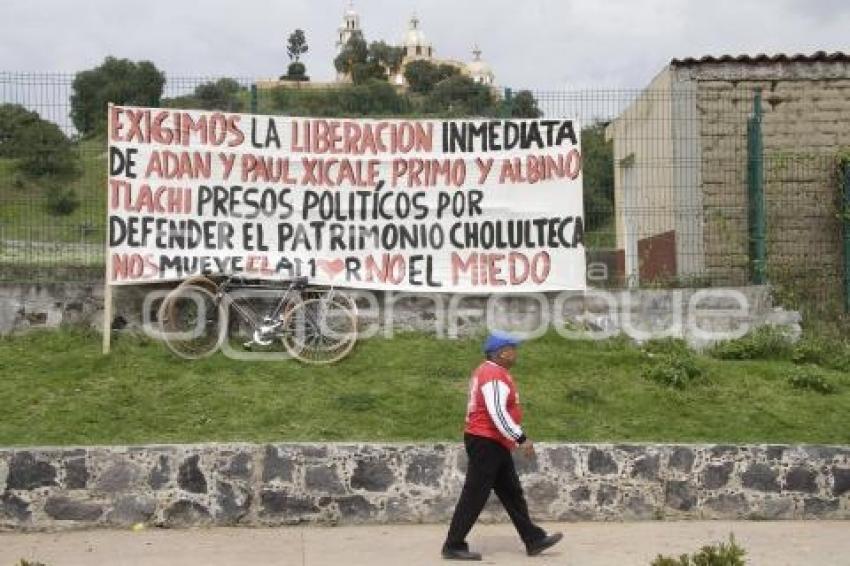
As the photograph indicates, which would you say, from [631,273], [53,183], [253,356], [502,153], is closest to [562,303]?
[631,273]

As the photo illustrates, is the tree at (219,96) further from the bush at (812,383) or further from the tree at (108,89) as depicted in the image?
the bush at (812,383)

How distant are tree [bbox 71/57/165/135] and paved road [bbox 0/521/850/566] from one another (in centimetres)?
518

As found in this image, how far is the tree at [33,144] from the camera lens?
37.7 ft

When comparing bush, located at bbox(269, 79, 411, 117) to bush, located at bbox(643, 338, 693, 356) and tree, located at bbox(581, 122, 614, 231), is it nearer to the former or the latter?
tree, located at bbox(581, 122, 614, 231)

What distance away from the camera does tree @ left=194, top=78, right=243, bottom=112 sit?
1179 centimetres

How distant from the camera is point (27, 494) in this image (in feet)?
26.3

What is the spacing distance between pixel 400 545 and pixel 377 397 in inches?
101

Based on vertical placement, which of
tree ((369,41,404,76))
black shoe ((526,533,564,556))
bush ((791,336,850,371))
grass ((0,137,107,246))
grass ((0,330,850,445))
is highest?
tree ((369,41,404,76))

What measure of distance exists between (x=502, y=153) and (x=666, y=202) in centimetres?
205

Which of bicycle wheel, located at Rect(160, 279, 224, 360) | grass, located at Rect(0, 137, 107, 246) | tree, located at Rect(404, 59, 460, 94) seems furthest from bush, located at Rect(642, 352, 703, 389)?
grass, located at Rect(0, 137, 107, 246)

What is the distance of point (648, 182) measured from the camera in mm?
12602

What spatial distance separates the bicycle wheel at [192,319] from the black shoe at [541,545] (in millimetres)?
4783

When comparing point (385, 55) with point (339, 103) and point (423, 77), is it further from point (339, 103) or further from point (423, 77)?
point (339, 103)

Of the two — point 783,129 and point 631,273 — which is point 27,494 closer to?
point 631,273
